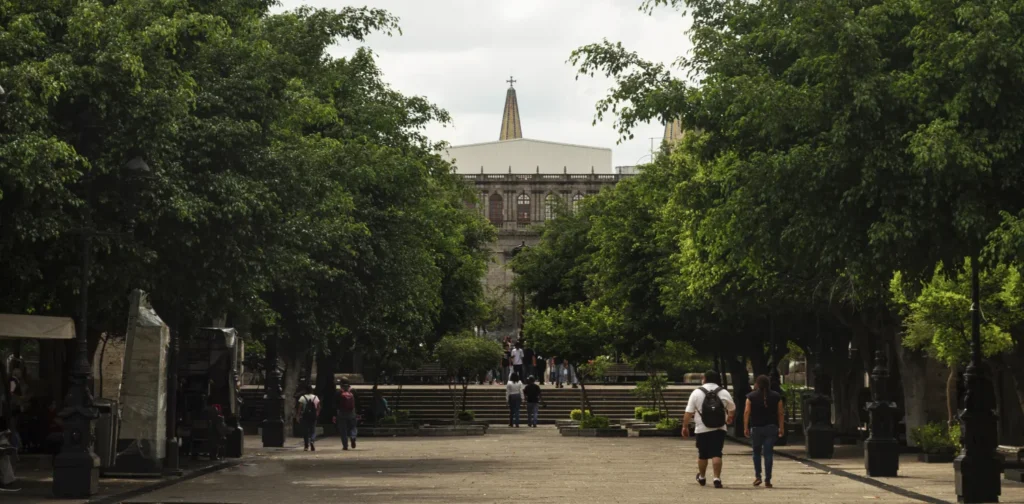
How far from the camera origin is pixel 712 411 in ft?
69.3

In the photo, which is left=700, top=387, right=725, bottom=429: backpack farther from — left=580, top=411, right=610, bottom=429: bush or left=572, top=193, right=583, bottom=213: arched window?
left=572, top=193, right=583, bottom=213: arched window

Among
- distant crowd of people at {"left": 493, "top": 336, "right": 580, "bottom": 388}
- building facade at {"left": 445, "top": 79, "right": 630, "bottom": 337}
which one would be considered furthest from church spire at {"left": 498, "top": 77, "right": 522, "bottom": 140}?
distant crowd of people at {"left": 493, "top": 336, "right": 580, "bottom": 388}

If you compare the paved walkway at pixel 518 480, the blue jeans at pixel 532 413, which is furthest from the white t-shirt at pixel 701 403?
the blue jeans at pixel 532 413

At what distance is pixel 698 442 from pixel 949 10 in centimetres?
734

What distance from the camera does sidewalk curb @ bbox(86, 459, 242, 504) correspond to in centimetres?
1902

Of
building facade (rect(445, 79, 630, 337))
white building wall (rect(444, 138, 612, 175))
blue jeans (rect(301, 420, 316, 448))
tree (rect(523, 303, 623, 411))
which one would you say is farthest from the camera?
white building wall (rect(444, 138, 612, 175))

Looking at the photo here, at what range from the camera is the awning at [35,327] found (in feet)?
65.7

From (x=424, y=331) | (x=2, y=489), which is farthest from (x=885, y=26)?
(x=424, y=331)

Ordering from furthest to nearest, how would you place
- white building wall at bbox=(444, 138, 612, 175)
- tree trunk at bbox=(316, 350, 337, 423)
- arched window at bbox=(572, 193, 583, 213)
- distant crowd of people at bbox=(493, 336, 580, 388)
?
white building wall at bbox=(444, 138, 612, 175), arched window at bbox=(572, 193, 583, 213), distant crowd of people at bbox=(493, 336, 580, 388), tree trunk at bbox=(316, 350, 337, 423)

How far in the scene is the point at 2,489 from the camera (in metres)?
19.9

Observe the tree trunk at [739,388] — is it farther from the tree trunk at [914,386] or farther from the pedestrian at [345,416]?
the pedestrian at [345,416]

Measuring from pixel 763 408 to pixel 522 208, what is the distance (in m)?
110

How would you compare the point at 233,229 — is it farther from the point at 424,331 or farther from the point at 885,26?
the point at 424,331

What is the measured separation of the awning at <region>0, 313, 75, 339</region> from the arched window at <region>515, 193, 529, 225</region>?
365 ft
